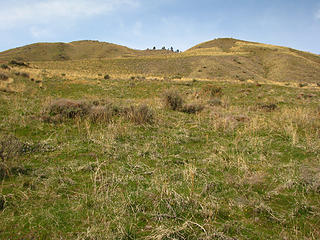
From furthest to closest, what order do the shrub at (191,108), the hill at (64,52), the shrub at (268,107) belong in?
the hill at (64,52) → the shrub at (268,107) → the shrub at (191,108)

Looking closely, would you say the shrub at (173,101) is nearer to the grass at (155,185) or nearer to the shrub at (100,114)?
the shrub at (100,114)

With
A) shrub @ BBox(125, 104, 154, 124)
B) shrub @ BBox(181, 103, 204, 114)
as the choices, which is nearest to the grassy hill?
shrub @ BBox(181, 103, 204, 114)

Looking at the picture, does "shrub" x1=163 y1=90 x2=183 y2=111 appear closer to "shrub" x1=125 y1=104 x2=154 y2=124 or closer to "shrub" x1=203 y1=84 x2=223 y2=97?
"shrub" x1=125 y1=104 x2=154 y2=124

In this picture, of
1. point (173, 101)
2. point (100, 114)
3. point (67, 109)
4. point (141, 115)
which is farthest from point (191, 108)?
point (67, 109)

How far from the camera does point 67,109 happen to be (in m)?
7.86

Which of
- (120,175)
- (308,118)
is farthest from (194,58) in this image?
(120,175)

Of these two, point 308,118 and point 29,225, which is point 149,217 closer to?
point 29,225

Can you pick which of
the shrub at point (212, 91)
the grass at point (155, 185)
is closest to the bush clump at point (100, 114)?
the grass at point (155, 185)

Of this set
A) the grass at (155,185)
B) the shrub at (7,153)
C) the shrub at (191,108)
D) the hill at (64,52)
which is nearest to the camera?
the grass at (155,185)

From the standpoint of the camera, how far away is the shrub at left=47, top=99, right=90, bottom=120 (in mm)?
7781

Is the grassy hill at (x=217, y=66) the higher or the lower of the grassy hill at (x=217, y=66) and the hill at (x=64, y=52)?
the lower

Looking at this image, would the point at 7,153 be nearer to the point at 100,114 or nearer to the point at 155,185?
the point at 155,185

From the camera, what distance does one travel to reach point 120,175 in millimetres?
4160

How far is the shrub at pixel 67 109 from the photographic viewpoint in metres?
7.78
